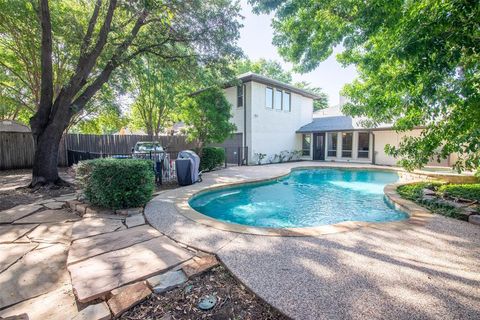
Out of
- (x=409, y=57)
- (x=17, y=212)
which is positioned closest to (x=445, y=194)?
(x=409, y=57)

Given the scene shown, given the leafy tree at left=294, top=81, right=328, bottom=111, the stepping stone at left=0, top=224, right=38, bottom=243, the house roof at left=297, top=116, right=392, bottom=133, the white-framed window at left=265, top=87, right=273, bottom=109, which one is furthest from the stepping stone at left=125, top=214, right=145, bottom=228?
the leafy tree at left=294, top=81, right=328, bottom=111

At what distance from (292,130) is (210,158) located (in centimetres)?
868

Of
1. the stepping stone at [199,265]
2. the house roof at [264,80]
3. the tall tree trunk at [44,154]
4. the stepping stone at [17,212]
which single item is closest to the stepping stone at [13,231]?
the stepping stone at [17,212]

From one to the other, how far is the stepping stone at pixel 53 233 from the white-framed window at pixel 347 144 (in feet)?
54.0

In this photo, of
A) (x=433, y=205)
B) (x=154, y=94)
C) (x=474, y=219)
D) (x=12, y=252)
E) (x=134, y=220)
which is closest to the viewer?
(x=12, y=252)

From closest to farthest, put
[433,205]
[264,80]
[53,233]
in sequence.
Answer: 1. [53,233]
2. [433,205]
3. [264,80]

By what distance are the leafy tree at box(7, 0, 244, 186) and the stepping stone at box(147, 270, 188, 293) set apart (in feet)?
18.7

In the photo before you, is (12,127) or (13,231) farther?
(12,127)

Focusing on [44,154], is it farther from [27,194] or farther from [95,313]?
[95,313]

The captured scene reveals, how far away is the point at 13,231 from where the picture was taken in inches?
140

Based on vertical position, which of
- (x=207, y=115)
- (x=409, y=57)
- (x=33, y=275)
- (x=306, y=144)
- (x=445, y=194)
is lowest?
(x=33, y=275)

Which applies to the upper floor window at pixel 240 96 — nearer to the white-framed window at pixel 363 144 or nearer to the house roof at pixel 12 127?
the white-framed window at pixel 363 144

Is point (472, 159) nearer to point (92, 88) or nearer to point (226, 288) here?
point (226, 288)

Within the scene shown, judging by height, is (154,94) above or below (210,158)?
above
